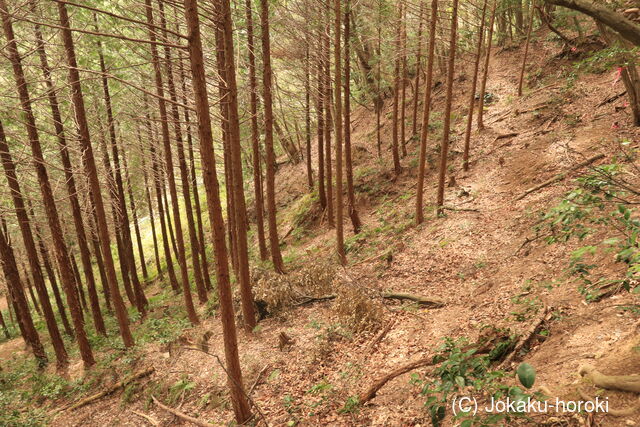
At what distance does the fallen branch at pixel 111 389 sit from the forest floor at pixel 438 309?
19 cm

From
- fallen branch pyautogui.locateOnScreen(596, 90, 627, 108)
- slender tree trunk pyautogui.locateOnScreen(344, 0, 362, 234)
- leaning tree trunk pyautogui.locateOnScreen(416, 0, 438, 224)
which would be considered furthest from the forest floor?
leaning tree trunk pyautogui.locateOnScreen(416, 0, 438, 224)

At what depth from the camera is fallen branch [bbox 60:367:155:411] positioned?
10062 mm

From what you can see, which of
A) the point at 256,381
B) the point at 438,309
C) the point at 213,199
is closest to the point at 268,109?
the point at 213,199

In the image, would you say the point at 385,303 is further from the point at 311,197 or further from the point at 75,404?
the point at 311,197

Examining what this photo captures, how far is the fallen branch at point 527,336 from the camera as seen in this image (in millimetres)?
5426

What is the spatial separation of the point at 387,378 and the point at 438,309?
2.83m

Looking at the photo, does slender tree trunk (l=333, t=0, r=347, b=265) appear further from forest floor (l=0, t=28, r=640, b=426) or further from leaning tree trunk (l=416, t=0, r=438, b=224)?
leaning tree trunk (l=416, t=0, r=438, b=224)

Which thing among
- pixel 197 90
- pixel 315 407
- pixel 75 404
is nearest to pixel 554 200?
pixel 315 407

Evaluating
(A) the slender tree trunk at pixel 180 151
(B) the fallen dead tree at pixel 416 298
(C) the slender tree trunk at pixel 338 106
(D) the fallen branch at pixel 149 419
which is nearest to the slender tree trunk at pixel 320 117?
(C) the slender tree trunk at pixel 338 106

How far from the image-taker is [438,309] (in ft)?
28.5

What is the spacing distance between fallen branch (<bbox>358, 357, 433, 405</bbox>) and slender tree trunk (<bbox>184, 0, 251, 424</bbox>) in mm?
2119

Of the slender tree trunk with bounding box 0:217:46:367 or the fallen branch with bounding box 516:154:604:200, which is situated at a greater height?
the fallen branch with bounding box 516:154:604:200

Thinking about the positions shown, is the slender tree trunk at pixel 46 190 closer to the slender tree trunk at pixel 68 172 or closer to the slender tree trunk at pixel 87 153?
the slender tree trunk at pixel 68 172

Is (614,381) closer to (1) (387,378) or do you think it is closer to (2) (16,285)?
(1) (387,378)
